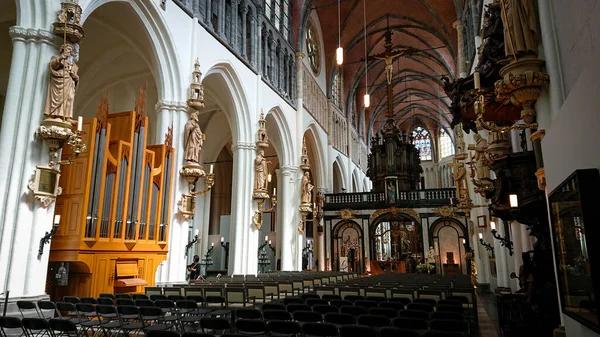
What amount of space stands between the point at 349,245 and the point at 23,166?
20.5 m

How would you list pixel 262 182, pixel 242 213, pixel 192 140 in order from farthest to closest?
pixel 262 182, pixel 242 213, pixel 192 140

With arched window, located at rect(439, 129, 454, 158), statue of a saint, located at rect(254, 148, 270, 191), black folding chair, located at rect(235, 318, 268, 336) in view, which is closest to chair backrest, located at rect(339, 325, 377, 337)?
black folding chair, located at rect(235, 318, 268, 336)

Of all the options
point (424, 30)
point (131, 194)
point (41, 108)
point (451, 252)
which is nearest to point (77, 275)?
point (131, 194)

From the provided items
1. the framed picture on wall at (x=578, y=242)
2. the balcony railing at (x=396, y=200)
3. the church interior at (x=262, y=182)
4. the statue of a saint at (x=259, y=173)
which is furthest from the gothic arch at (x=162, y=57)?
the balcony railing at (x=396, y=200)

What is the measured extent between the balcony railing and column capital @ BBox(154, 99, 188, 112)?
15294 mm

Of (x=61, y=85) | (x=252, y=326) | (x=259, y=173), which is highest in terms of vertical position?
(x=259, y=173)

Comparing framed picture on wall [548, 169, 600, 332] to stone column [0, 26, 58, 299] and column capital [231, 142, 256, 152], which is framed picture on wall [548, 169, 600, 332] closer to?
stone column [0, 26, 58, 299]

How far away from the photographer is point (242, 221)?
16828 mm

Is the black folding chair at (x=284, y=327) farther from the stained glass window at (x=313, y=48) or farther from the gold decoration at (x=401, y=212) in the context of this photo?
the stained glass window at (x=313, y=48)

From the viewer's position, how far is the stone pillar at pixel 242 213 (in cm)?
1642

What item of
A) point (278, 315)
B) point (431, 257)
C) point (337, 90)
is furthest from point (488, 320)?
point (337, 90)

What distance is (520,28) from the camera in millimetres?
5855

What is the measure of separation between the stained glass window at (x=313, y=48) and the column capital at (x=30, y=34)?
64.1 ft

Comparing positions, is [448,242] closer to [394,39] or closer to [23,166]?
[394,39]
